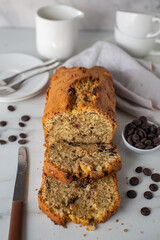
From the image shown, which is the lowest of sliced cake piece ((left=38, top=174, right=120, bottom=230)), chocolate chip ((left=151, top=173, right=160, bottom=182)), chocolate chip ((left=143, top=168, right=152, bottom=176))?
chocolate chip ((left=151, top=173, right=160, bottom=182))

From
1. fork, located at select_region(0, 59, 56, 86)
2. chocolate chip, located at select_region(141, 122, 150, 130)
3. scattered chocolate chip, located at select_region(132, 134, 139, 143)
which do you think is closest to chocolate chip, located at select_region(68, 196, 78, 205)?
scattered chocolate chip, located at select_region(132, 134, 139, 143)

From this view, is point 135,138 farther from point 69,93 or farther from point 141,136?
point 69,93

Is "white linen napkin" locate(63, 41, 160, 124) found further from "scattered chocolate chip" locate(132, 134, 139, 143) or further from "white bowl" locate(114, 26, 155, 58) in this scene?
"scattered chocolate chip" locate(132, 134, 139, 143)

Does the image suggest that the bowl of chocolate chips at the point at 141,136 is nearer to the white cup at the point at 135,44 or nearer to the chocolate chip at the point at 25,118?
the chocolate chip at the point at 25,118

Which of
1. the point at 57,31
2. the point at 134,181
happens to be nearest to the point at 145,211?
the point at 134,181

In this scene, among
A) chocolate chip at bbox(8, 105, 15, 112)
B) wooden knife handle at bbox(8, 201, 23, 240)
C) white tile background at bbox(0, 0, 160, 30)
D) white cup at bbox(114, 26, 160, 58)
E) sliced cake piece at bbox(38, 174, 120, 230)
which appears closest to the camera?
wooden knife handle at bbox(8, 201, 23, 240)
